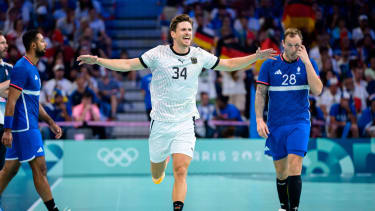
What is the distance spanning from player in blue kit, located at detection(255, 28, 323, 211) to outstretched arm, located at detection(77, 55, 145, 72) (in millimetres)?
1644

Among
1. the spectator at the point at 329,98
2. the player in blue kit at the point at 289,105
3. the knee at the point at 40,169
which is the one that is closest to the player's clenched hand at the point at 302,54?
the player in blue kit at the point at 289,105

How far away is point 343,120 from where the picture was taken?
550 inches

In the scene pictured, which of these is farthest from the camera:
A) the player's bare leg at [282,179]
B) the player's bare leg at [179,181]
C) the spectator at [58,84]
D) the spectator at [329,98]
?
the spectator at [58,84]

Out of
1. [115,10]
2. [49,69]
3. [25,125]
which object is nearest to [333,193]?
[25,125]

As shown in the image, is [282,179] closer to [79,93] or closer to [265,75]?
[265,75]

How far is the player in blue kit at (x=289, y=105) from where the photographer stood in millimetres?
6988

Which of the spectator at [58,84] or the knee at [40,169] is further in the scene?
the spectator at [58,84]

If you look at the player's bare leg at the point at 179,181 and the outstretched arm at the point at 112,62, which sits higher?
the outstretched arm at the point at 112,62

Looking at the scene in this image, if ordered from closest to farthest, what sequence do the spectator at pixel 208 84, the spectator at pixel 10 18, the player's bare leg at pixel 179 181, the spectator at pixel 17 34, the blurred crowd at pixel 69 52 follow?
→ the player's bare leg at pixel 179 181 < the blurred crowd at pixel 69 52 < the spectator at pixel 208 84 < the spectator at pixel 17 34 < the spectator at pixel 10 18

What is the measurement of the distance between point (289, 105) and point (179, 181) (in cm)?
176

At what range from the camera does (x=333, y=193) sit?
1038cm

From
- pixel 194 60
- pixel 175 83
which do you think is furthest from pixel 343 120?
pixel 175 83

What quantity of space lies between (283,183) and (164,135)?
5.82 ft

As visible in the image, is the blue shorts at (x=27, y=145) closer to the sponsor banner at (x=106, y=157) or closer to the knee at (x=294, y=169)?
the knee at (x=294, y=169)
